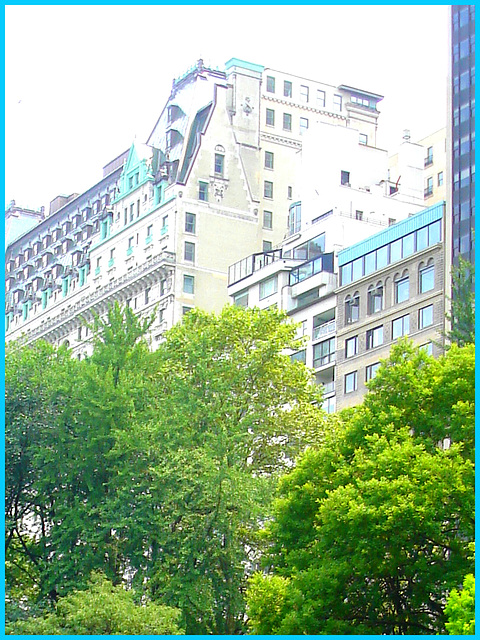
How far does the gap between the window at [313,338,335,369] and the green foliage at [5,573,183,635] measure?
44367 mm

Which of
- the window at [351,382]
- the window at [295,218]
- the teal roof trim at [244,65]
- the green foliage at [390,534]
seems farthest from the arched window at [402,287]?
the teal roof trim at [244,65]

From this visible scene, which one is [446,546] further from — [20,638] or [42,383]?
[42,383]

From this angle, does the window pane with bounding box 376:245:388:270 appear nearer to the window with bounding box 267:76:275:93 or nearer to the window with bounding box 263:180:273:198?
the window with bounding box 263:180:273:198

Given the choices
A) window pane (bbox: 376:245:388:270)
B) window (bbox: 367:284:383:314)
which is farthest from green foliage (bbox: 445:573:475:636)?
window pane (bbox: 376:245:388:270)

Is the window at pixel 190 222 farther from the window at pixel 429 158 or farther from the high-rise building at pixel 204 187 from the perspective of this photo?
the window at pixel 429 158

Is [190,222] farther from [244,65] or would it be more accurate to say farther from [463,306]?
[463,306]

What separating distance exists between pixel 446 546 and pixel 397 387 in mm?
7573

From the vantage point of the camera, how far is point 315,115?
438 feet

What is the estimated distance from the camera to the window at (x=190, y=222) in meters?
125

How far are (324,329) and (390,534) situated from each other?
164ft

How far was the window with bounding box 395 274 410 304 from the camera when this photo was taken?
309ft

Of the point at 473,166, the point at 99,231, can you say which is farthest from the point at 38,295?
the point at 473,166

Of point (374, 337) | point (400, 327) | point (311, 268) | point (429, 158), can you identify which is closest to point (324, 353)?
point (374, 337)

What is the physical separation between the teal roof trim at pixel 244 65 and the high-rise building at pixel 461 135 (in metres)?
32.6
